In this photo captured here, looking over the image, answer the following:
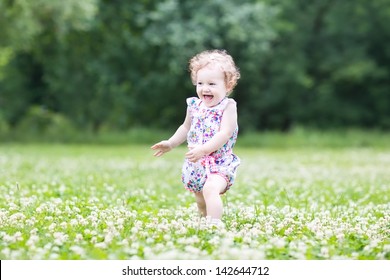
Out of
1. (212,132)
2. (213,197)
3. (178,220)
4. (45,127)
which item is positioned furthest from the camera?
(45,127)

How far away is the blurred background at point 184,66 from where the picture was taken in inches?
1346

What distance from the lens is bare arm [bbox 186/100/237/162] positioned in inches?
314

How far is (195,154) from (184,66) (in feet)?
88.8

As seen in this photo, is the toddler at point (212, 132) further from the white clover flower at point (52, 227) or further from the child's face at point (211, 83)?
the white clover flower at point (52, 227)

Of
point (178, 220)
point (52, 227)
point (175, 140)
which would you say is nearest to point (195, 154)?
point (175, 140)

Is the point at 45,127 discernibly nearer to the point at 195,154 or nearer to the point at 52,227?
the point at 195,154

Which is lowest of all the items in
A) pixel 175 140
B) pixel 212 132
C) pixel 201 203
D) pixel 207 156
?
pixel 201 203

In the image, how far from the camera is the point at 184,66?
34.7 meters

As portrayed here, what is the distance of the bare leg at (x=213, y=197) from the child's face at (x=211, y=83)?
101 cm

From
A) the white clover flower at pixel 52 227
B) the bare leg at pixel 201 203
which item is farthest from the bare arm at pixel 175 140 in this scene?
the white clover flower at pixel 52 227

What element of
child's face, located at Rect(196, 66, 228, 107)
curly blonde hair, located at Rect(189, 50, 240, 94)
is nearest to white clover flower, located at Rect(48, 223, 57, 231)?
child's face, located at Rect(196, 66, 228, 107)

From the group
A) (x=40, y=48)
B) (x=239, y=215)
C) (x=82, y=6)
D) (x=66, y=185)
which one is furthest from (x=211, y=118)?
(x=40, y=48)

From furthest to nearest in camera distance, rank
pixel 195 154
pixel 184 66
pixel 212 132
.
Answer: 1. pixel 184 66
2. pixel 212 132
3. pixel 195 154

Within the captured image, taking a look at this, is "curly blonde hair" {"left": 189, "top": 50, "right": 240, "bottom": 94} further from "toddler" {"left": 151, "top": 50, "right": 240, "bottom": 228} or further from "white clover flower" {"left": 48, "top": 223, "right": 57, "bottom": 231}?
"white clover flower" {"left": 48, "top": 223, "right": 57, "bottom": 231}
